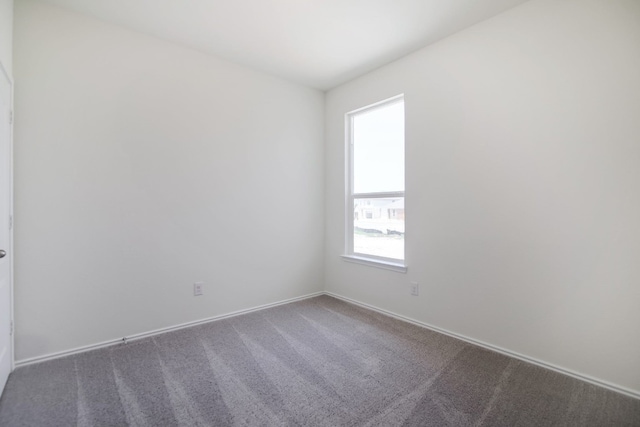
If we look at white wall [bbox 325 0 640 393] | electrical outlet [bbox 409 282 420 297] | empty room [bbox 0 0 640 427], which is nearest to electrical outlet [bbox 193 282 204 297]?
empty room [bbox 0 0 640 427]

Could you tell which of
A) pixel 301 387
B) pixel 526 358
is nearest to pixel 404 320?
pixel 526 358

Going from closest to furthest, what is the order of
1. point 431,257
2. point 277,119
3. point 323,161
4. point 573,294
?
point 573,294
point 431,257
point 277,119
point 323,161

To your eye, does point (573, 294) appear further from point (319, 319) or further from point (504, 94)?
point (319, 319)

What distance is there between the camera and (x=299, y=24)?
251 centimetres

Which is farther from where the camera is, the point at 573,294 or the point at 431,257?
the point at 431,257

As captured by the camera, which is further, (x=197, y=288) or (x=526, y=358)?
(x=197, y=288)

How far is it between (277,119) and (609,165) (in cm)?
299

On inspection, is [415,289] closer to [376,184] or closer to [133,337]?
[376,184]

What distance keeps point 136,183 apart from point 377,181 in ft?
7.97

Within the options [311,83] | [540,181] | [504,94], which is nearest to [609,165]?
[540,181]

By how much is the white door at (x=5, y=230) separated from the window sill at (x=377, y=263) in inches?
116

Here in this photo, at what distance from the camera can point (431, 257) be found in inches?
112

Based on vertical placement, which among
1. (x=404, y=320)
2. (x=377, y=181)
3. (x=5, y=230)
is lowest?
(x=404, y=320)

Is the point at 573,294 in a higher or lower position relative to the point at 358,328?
higher
